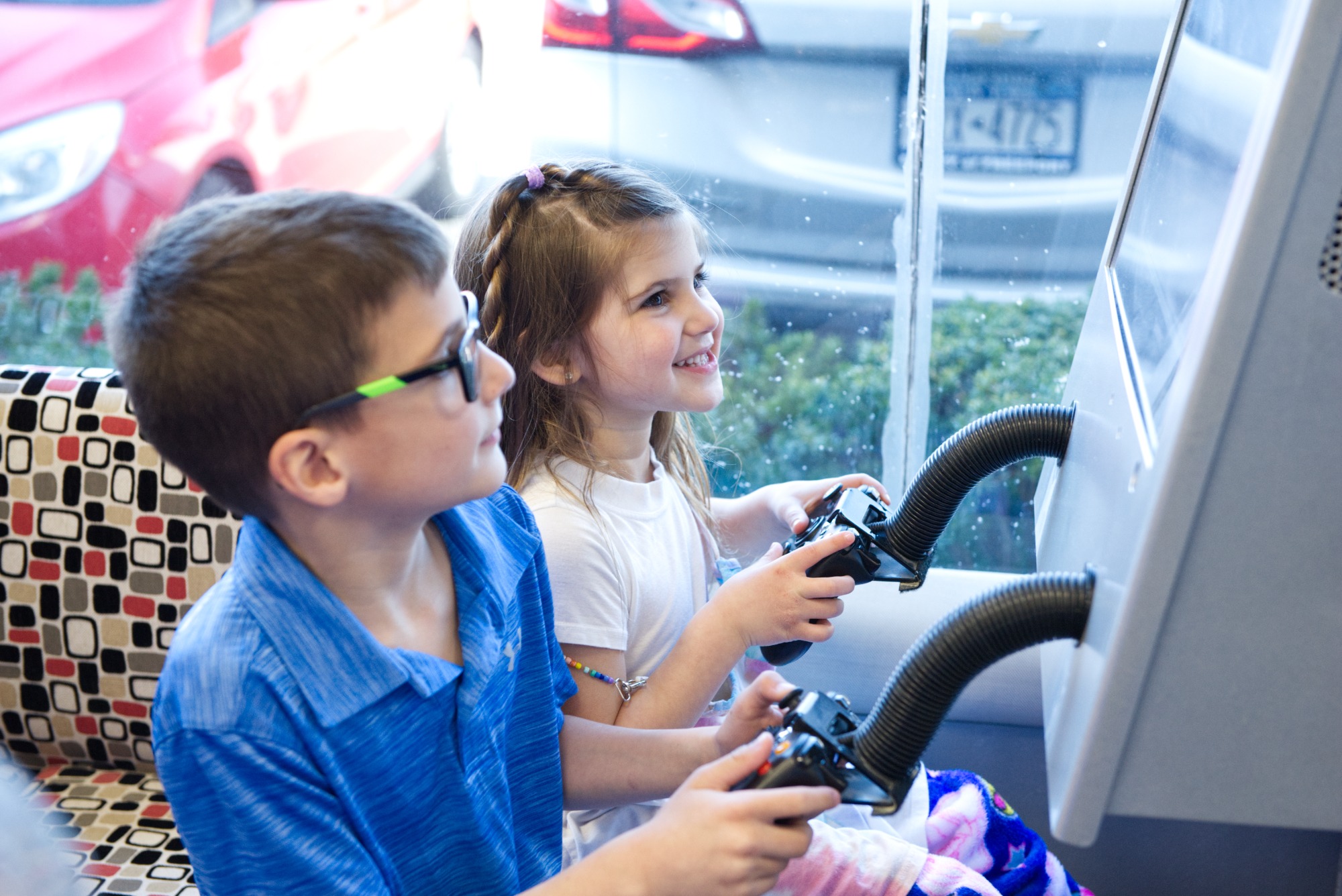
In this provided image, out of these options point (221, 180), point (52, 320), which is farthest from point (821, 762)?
point (52, 320)

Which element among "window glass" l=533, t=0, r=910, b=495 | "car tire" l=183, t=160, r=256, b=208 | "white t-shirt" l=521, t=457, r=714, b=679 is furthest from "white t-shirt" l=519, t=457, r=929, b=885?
"car tire" l=183, t=160, r=256, b=208

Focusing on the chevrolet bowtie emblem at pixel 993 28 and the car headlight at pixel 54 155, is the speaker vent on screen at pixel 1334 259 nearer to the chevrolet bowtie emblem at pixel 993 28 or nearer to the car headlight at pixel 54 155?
the chevrolet bowtie emblem at pixel 993 28

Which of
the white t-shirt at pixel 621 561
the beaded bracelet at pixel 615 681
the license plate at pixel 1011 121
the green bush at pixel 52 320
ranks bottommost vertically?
the green bush at pixel 52 320

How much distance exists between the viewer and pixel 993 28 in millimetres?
1609

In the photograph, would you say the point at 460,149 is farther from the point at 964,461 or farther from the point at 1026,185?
the point at 964,461

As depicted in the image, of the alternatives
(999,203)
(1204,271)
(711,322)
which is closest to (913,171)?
(999,203)

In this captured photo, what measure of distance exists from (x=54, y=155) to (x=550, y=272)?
4.58 feet

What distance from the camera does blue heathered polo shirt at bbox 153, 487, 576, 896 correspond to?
67cm

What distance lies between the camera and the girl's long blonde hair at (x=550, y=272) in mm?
1051

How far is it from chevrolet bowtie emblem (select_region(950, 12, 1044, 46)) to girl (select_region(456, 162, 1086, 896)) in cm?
71

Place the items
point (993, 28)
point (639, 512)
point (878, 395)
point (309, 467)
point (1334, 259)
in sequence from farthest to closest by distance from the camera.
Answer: point (878, 395), point (993, 28), point (639, 512), point (309, 467), point (1334, 259)

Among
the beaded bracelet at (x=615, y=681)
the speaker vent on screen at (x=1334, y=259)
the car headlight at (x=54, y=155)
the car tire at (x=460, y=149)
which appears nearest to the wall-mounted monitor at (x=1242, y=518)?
the speaker vent on screen at (x=1334, y=259)

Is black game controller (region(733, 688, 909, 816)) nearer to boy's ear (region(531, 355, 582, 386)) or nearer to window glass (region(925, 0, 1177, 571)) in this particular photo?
boy's ear (region(531, 355, 582, 386))

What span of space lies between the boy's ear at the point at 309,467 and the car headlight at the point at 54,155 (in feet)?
5.02
